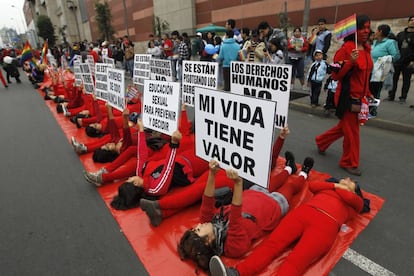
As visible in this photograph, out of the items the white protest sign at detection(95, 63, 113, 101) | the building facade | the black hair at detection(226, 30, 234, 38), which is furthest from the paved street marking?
the building facade

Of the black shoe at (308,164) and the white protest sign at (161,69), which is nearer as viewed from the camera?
the black shoe at (308,164)

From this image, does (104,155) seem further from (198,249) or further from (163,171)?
(198,249)

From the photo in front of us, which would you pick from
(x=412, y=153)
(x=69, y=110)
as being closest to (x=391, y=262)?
(x=412, y=153)

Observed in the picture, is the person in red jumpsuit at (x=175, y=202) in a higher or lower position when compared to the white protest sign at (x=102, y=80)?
lower

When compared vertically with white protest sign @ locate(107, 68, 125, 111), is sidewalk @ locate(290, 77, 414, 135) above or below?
below

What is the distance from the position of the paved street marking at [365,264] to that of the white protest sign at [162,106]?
2.37m

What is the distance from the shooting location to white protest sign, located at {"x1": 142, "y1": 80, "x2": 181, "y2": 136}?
3686 mm

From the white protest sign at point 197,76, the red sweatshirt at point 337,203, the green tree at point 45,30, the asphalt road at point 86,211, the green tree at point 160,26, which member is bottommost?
the asphalt road at point 86,211

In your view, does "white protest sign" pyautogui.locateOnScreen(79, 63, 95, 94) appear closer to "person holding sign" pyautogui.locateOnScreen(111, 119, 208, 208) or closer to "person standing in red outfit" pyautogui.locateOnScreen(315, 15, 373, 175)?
"person holding sign" pyautogui.locateOnScreen(111, 119, 208, 208)

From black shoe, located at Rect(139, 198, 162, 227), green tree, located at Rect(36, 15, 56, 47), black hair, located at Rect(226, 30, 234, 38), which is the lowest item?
black shoe, located at Rect(139, 198, 162, 227)

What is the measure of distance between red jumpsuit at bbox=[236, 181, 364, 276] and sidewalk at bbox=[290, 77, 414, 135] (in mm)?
3623

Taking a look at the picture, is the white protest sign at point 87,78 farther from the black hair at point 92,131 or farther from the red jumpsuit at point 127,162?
the red jumpsuit at point 127,162

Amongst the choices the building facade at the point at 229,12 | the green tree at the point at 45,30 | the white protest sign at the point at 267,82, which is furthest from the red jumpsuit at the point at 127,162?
the green tree at the point at 45,30

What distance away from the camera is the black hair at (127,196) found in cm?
341
